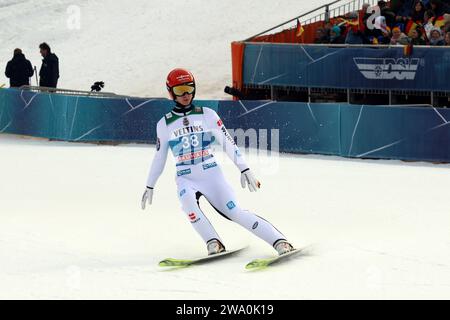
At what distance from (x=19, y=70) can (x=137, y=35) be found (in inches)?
453

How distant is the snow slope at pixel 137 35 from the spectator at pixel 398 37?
374 inches

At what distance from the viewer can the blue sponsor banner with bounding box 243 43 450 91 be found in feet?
74.3

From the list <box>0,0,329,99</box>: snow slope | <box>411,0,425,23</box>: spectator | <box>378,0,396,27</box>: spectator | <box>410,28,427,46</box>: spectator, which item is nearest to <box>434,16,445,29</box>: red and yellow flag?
<box>411,0,425,23</box>: spectator

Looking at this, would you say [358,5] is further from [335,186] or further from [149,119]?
[335,186]

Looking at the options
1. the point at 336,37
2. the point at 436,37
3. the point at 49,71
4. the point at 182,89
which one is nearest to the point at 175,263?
A: the point at 182,89

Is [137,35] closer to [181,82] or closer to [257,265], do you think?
[181,82]

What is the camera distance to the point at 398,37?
2344 centimetres

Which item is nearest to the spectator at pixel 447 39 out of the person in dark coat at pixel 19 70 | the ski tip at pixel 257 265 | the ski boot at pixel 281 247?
the person in dark coat at pixel 19 70

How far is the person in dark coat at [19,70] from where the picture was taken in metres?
27.4

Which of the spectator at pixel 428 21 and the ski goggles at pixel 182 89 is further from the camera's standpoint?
Result: the spectator at pixel 428 21

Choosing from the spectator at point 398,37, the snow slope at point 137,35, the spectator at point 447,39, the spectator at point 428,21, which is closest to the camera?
the spectator at point 447,39

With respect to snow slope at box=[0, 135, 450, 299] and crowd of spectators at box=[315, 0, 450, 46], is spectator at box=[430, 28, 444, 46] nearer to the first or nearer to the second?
crowd of spectators at box=[315, 0, 450, 46]

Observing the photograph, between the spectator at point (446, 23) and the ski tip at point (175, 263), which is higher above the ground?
the spectator at point (446, 23)

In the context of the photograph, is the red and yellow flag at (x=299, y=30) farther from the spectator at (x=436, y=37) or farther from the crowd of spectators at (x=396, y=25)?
the spectator at (x=436, y=37)
